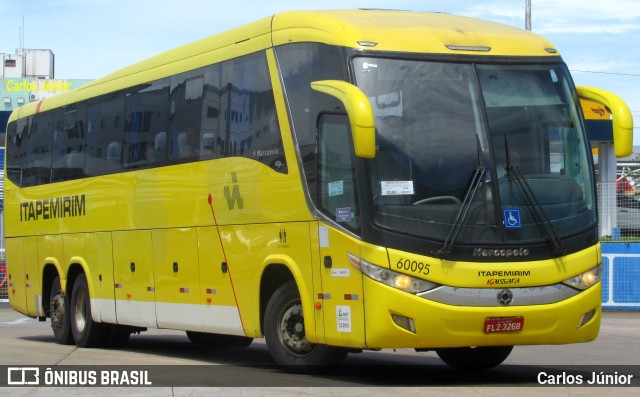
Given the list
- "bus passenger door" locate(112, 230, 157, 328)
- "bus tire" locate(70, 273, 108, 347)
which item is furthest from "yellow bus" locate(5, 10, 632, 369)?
"bus tire" locate(70, 273, 108, 347)

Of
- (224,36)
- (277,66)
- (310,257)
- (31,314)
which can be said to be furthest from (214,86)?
(31,314)

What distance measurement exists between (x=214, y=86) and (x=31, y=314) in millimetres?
7329

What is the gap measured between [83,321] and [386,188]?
8.46 metres

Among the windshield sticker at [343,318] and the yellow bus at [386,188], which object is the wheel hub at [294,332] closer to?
the yellow bus at [386,188]

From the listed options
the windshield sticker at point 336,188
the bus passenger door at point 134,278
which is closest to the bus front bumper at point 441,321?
the windshield sticker at point 336,188

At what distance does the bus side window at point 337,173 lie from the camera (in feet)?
37.2

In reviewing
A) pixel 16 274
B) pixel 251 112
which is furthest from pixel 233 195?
pixel 16 274

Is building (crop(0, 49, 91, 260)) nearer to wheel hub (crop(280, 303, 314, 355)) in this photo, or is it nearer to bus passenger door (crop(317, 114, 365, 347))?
wheel hub (crop(280, 303, 314, 355))

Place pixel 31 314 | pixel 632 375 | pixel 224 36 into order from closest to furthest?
pixel 632 375
pixel 224 36
pixel 31 314

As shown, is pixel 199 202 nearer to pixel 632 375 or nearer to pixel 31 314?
pixel 632 375

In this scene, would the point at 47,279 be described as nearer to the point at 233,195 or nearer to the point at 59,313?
the point at 59,313

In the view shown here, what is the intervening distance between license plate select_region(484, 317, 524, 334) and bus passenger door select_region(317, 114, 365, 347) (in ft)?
3.79

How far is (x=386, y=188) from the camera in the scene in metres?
11.2

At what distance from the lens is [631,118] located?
11.9 m
